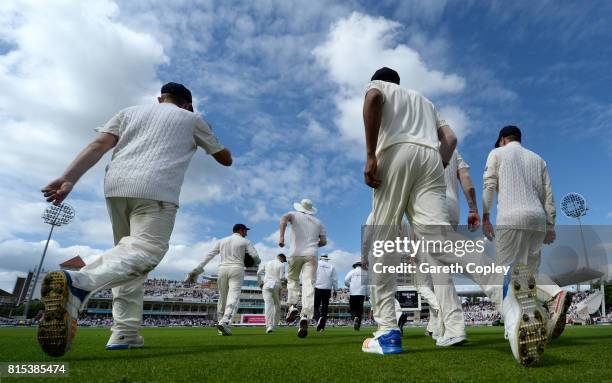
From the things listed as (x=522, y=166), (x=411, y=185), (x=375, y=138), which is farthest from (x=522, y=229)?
(x=375, y=138)

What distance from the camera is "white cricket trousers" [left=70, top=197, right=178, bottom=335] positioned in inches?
99.3

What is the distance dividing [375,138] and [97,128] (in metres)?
2.24

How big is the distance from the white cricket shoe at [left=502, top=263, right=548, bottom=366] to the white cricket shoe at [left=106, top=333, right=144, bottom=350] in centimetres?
306

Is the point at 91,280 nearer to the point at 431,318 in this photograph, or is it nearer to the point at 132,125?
the point at 132,125

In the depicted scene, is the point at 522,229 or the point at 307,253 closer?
the point at 522,229

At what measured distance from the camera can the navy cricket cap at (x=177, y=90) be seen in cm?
351

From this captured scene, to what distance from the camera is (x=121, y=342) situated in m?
3.34

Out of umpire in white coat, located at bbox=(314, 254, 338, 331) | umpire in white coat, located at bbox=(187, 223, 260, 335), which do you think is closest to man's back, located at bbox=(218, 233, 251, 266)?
umpire in white coat, located at bbox=(187, 223, 260, 335)

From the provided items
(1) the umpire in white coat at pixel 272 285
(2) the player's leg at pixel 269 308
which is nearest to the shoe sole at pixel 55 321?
(1) the umpire in white coat at pixel 272 285

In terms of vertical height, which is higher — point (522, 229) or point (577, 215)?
point (577, 215)

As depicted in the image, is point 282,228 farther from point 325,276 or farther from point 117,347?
point 325,276

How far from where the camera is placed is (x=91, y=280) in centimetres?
245

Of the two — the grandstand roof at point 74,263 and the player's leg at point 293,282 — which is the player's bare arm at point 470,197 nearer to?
the player's leg at point 293,282

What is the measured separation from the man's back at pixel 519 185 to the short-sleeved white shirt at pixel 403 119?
48.2 inches
